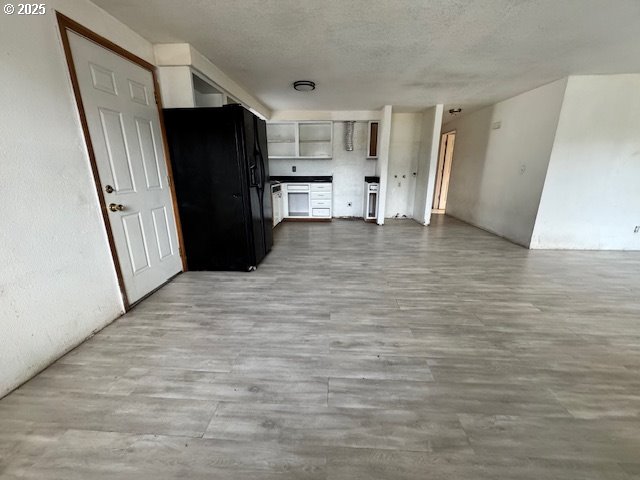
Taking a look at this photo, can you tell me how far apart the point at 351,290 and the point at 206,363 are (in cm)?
147

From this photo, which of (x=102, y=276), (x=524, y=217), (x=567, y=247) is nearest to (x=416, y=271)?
(x=524, y=217)

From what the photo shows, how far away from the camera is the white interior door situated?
6.48 feet

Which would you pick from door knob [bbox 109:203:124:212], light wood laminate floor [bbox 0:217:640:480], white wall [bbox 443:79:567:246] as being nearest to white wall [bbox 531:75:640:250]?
white wall [bbox 443:79:567:246]

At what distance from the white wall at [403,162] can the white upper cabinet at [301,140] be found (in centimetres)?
156

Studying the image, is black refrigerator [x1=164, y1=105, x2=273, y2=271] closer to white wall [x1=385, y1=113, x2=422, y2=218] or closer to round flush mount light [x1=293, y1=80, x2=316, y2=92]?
round flush mount light [x1=293, y1=80, x2=316, y2=92]

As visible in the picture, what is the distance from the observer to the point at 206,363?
5.43ft

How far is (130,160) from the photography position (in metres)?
2.30

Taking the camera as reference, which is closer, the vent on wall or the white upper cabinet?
the vent on wall

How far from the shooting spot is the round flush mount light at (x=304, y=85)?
12.0 ft

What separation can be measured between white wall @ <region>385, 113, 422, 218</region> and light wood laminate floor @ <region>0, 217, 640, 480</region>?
3957mm

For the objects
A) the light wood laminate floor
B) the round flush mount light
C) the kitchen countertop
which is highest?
the round flush mount light

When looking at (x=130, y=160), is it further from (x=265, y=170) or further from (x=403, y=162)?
(x=403, y=162)

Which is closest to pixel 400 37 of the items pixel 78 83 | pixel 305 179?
pixel 78 83

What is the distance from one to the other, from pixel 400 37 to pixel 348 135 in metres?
3.58
